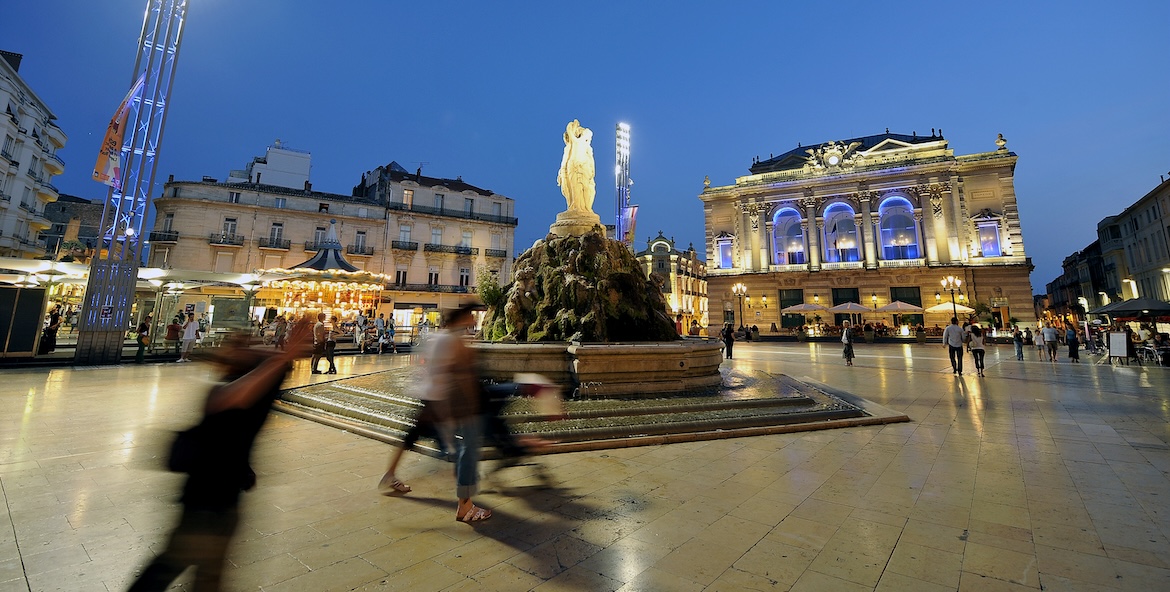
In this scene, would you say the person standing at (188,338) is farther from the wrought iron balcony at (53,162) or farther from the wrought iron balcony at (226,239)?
the wrought iron balcony at (53,162)

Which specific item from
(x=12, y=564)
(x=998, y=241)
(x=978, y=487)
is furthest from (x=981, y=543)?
(x=998, y=241)

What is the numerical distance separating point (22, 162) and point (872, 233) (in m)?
60.9

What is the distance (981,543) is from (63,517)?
6.15 meters

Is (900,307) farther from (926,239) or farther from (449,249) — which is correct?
(449,249)

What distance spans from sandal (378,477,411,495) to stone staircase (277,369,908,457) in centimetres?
108

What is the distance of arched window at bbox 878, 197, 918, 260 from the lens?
115ft

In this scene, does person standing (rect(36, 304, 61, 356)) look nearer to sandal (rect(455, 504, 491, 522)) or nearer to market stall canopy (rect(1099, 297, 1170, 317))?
sandal (rect(455, 504, 491, 522))

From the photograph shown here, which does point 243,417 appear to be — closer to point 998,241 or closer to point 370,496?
point 370,496

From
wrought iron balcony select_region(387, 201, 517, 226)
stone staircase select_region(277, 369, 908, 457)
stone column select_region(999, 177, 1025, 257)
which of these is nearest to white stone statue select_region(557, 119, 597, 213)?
stone staircase select_region(277, 369, 908, 457)

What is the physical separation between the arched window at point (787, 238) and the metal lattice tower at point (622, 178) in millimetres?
19123

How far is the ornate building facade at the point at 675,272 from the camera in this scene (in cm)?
6056

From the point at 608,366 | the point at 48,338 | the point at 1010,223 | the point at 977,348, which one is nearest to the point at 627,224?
the point at 977,348

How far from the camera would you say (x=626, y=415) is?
20.1 feet

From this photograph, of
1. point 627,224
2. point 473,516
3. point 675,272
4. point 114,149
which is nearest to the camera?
point 473,516
